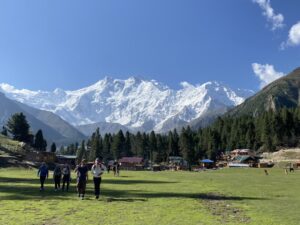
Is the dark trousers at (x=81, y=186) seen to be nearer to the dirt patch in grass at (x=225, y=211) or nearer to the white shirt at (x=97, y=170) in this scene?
the white shirt at (x=97, y=170)

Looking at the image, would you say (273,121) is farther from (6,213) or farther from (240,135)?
(6,213)

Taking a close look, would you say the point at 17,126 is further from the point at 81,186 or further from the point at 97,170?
the point at 97,170

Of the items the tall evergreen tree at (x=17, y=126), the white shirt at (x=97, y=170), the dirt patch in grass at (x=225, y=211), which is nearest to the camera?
the dirt patch in grass at (x=225, y=211)

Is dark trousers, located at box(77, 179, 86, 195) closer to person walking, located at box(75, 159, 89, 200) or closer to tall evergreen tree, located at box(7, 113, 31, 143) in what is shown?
person walking, located at box(75, 159, 89, 200)

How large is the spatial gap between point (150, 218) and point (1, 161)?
87.5 meters

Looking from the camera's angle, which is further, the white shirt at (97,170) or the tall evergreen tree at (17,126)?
the tall evergreen tree at (17,126)

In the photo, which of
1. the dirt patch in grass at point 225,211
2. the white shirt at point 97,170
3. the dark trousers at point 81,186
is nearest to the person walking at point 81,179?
the dark trousers at point 81,186

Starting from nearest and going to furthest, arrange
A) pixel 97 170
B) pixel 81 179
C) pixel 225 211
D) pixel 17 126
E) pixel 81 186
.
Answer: pixel 225 211 < pixel 97 170 < pixel 81 186 < pixel 81 179 < pixel 17 126

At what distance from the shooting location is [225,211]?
2259 centimetres

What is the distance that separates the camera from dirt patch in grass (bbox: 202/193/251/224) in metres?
19.4

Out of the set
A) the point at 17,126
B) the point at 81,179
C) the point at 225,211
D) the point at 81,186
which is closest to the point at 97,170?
the point at 81,179

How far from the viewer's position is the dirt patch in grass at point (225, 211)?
1936 centimetres

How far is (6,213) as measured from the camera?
20.7 meters

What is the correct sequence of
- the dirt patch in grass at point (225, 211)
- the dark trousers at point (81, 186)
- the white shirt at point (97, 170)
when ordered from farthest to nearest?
the dark trousers at point (81, 186) → the white shirt at point (97, 170) → the dirt patch in grass at point (225, 211)
